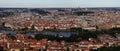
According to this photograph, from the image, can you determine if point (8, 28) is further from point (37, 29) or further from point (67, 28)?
point (67, 28)

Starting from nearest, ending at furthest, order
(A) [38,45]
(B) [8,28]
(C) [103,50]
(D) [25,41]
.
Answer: (C) [103,50] < (A) [38,45] < (D) [25,41] < (B) [8,28]

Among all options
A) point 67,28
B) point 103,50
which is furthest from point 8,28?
point 103,50

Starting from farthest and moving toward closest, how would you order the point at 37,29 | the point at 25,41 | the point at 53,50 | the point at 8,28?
the point at 8,28
the point at 37,29
the point at 25,41
the point at 53,50

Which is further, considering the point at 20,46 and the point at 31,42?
the point at 31,42

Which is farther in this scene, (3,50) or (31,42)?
(31,42)

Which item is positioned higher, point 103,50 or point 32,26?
point 103,50

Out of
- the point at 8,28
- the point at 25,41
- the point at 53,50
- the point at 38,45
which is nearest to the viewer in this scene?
the point at 53,50

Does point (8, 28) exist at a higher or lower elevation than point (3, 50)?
lower

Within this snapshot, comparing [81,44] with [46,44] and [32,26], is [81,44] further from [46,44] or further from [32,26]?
[32,26]

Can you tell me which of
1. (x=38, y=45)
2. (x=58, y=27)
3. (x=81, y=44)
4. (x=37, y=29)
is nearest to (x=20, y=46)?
(x=38, y=45)
